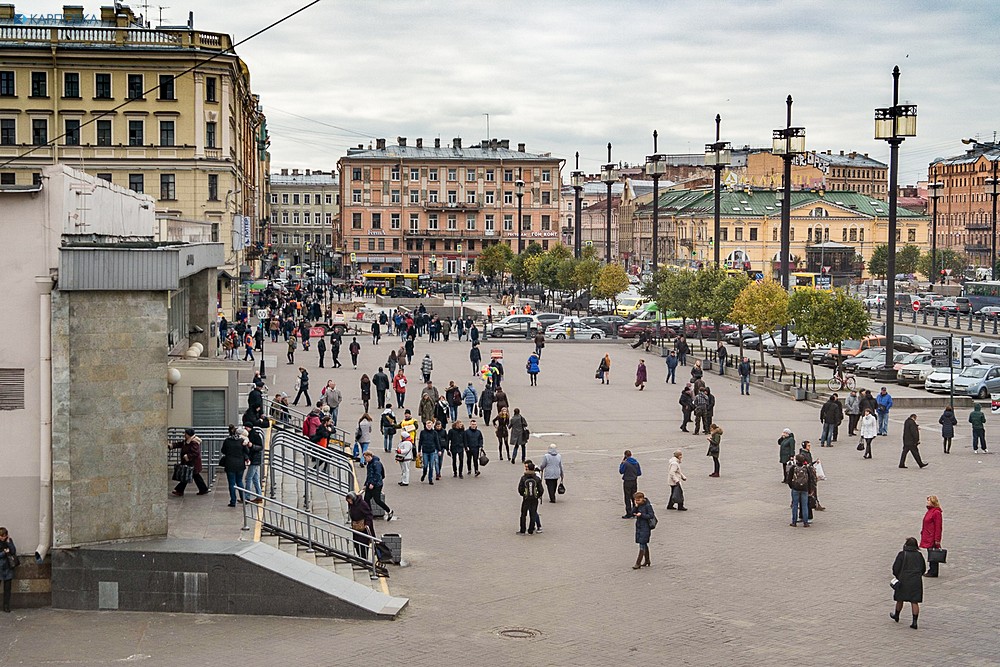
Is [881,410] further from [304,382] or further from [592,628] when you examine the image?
[592,628]

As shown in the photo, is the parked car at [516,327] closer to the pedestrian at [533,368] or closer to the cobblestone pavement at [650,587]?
the pedestrian at [533,368]

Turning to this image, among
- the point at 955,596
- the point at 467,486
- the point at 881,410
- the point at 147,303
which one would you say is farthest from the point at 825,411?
the point at 147,303

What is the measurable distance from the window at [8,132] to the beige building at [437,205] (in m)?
72.1

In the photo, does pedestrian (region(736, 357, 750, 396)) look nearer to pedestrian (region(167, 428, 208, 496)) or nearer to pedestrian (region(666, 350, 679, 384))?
pedestrian (region(666, 350, 679, 384))

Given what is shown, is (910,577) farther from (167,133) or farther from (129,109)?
(129,109)

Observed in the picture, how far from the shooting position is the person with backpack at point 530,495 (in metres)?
22.4

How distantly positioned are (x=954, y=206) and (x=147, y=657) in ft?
579

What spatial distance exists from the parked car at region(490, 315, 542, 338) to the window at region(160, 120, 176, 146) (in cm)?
1746

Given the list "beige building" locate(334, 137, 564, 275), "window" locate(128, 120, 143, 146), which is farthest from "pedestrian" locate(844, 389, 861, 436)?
"beige building" locate(334, 137, 564, 275)

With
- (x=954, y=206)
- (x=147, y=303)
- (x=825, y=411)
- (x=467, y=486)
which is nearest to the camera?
(x=147, y=303)

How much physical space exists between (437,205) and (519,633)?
120 metres

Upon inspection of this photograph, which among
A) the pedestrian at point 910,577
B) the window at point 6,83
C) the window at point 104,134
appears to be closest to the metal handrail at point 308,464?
the pedestrian at point 910,577

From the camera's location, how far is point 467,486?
27406 millimetres

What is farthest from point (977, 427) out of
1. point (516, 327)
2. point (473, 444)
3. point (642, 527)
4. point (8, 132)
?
point (8, 132)
